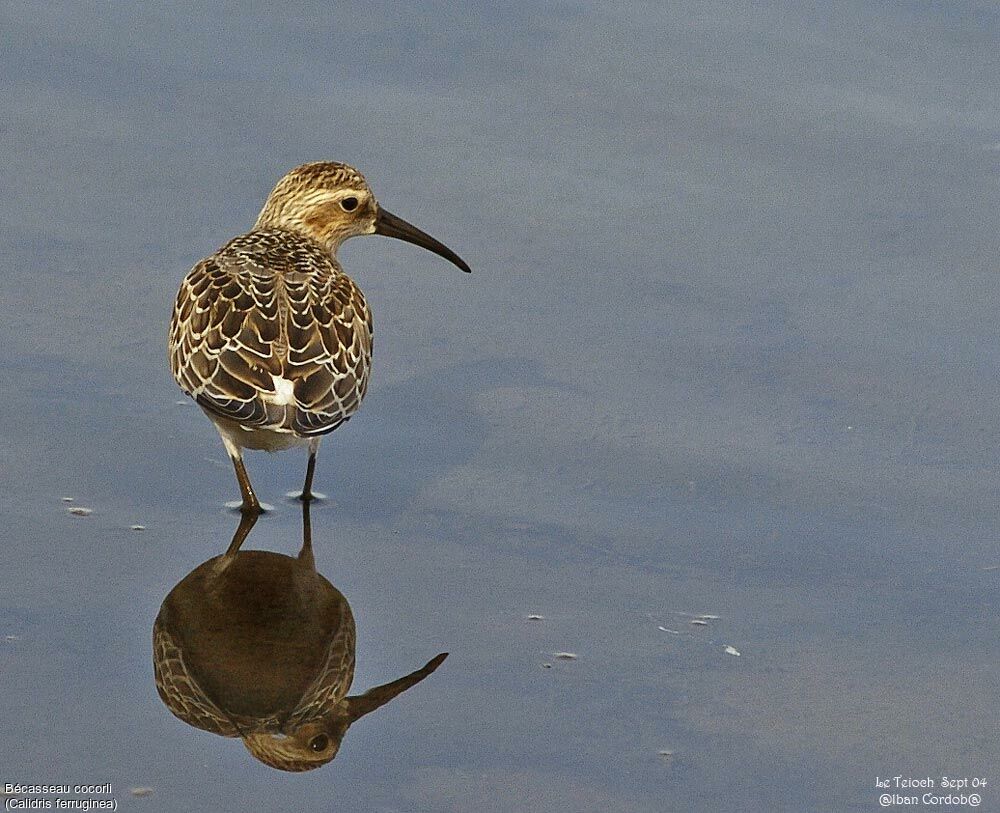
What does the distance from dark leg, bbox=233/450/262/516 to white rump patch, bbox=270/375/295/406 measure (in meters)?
0.53

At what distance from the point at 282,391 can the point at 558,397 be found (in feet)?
6.15

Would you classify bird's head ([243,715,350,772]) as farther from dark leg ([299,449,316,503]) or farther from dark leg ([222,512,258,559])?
dark leg ([299,449,316,503])

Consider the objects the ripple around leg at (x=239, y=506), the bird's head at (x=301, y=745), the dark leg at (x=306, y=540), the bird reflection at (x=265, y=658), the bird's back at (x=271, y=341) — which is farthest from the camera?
the ripple around leg at (x=239, y=506)

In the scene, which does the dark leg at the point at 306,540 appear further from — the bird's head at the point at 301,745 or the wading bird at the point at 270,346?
the bird's head at the point at 301,745

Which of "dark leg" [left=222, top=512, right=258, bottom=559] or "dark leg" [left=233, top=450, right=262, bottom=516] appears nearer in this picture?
"dark leg" [left=222, top=512, right=258, bottom=559]

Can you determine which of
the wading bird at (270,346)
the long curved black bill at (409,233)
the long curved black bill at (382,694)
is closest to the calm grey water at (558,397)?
the long curved black bill at (382,694)

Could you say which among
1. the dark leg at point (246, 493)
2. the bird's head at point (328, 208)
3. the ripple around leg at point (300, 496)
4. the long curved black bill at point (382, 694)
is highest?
the bird's head at point (328, 208)

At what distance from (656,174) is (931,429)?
9.74 feet

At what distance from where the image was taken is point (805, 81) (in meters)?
13.2

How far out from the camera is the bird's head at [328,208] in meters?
10.8

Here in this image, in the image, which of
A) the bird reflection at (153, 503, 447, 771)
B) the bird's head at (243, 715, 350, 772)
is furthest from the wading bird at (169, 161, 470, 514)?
the bird's head at (243, 715, 350, 772)

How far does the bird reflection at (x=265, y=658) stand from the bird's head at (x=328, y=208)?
2514mm

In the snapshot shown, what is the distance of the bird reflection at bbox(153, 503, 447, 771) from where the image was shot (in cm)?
742

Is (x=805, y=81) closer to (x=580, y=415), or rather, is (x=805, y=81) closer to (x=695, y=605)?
(x=580, y=415)
